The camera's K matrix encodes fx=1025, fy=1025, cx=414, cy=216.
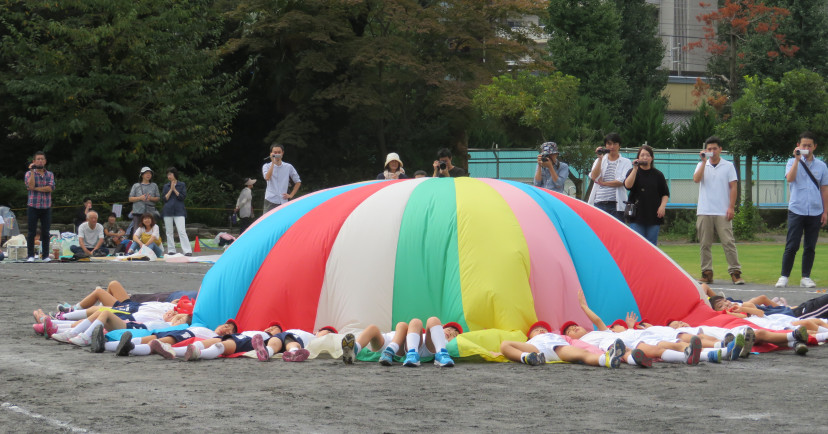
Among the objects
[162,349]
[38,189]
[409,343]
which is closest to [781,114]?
[38,189]

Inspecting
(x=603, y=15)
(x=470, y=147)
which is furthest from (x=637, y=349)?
(x=603, y=15)

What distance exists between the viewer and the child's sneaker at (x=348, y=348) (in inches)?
285

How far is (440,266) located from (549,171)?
504cm

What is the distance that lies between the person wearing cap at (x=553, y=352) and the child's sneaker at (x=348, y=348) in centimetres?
109

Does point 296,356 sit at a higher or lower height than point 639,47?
lower

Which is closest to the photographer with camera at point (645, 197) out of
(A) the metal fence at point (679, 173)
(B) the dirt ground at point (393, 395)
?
(B) the dirt ground at point (393, 395)

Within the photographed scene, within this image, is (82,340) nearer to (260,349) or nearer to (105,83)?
(260,349)

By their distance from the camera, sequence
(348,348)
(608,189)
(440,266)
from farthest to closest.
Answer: (608,189) → (440,266) → (348,348)

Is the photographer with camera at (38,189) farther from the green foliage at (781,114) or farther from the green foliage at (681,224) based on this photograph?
the green foliage at (781,114)

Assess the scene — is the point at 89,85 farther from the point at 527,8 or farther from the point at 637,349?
the point at 637,349

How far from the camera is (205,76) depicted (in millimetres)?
33531

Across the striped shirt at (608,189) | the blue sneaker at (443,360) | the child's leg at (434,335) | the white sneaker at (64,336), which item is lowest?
the white sneaker at (64,336)

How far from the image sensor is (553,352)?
7.41 metres

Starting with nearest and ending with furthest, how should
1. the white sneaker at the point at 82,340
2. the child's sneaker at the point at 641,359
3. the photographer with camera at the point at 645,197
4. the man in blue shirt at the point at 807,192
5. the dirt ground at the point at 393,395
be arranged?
the dirt ground at the point at 393,395 < the child's sneaker at the point at 641,359 < the white sneaker at the point at 82,340 < the photographer with camera at the point at 645,197 < the man in blue shirt at the point at 807,192
